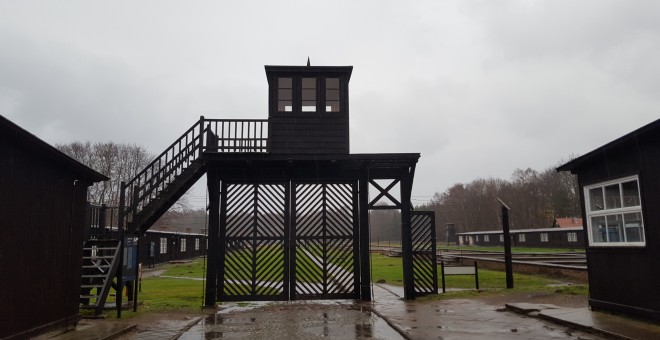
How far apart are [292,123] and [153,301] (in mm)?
6789

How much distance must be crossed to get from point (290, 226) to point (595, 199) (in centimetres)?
799

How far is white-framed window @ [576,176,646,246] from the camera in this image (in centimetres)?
913

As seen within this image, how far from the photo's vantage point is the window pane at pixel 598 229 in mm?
10148

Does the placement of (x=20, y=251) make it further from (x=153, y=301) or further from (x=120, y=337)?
(x=153, y=301)

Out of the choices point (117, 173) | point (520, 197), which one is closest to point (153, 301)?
point (117, 173)

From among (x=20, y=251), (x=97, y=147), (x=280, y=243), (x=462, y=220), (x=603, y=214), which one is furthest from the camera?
(x=462, y=220)

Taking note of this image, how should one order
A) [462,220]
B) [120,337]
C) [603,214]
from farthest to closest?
[462,220] → [603,214] → [120,337]

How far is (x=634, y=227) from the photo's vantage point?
30.2 ft

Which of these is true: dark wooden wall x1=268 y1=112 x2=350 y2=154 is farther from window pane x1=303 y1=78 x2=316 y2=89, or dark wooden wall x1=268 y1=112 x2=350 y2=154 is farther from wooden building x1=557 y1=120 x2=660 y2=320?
wooden building x1=557 y1=120 x2=660 y2=320

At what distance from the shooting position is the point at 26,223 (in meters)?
7.67

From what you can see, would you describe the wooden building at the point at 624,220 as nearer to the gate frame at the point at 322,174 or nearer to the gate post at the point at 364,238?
the gate frame at the point at 322,174

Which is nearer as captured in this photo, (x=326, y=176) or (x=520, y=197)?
(x=326, y=176)

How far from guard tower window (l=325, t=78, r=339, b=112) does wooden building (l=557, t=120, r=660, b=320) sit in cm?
672

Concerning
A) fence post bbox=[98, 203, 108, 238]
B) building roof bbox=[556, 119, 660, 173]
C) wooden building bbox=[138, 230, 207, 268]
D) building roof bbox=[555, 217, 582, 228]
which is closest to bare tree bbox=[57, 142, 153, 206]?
wooden building bbox=[138, 230, 207, 268]
